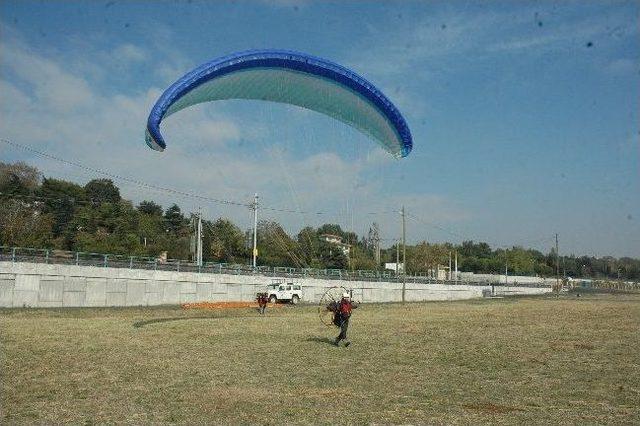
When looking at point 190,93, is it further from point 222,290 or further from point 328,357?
point 222,290

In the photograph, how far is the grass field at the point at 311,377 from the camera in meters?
9.02

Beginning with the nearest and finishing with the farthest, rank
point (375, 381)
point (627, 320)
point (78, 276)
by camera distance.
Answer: point (375, 381) → point (627, 320) → point (78, 276)

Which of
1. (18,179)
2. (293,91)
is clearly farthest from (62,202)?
(293,91)

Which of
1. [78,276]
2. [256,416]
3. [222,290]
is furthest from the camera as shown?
[222,290]

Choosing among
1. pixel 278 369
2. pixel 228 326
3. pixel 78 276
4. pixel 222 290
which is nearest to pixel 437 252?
pixel 222 290

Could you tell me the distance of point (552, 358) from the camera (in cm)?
1534

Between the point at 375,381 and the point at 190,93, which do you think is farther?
the point at 190,93

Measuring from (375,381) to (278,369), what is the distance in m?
2.49

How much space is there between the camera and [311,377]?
40.4 ft

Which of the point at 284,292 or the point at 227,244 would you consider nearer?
the point at 284,292

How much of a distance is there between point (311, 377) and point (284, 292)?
36.9 metres

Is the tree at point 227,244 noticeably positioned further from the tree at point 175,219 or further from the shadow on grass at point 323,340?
the shadow on grass at point 323,340

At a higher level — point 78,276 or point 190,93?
point 190,93

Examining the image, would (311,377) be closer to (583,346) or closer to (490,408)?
(490,408)
